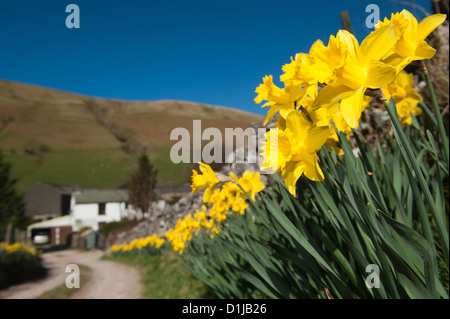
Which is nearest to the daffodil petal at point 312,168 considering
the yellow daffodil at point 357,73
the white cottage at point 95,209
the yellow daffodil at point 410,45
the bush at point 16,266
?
the yellow daffodil at point 357,73

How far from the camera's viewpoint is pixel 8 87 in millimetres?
95750

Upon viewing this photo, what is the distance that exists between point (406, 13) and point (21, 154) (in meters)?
77.4

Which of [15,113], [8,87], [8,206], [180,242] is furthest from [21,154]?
[180,242]

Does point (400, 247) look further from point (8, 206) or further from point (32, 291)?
point (8, 206)

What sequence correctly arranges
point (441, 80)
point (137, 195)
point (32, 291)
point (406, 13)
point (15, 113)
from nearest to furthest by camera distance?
point (406, 13)
point (441, 80)
point (32, 291)
point (137, 195)
point (15, 113)

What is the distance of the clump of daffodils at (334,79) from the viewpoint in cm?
62

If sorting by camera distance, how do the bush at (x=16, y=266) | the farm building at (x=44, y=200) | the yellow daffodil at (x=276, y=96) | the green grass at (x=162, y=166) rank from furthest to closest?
1. the farm building at (x=44, y=200)
2. the green grass at (x=162, y=166)
3. the bush at (x=16, y=266)
4. the yellow daffodil at (x=276, y=96)

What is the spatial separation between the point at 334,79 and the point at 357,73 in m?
0.05

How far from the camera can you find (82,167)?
58531 mm

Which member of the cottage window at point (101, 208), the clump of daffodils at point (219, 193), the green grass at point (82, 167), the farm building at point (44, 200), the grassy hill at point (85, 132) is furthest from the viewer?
the grassy hill at point (85, 132)

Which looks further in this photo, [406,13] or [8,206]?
[8,206]

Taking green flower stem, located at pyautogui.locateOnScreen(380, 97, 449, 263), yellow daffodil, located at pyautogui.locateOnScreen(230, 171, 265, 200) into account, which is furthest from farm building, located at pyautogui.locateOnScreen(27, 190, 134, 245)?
green flower stem, located at pyautogui.locateOnScreen(380, 97, 449, 263)

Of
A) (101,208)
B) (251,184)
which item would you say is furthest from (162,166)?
(251,184)

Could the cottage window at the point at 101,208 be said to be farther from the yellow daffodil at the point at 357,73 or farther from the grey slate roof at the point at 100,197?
the yellow daffodil at the point at 357,73
